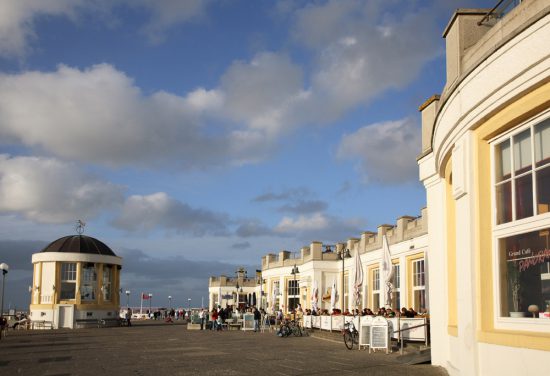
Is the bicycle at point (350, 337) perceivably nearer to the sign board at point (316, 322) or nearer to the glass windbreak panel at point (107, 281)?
the sign board at point (316, 322)

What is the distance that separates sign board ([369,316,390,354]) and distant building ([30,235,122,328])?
30.1 m

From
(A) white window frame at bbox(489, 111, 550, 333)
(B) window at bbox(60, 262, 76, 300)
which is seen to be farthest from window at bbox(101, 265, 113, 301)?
(A) white window frame at bbox(489, 111, 550, 333)

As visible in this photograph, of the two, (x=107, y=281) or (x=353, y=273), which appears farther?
(x=107, y=281)

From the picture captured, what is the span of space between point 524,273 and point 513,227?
1.95 ft

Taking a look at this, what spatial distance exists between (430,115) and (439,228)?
2.76 meters

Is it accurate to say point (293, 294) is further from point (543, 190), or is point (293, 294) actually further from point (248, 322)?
point (543, 190)

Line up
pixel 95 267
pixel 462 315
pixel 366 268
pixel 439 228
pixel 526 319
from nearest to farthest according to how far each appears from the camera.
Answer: pixel 526 319 → pixel 462 315 → pixel 439 228 → pixel 366 268 → pixel 95 267

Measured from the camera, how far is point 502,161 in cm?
816

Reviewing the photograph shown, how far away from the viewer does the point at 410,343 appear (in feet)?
61.4

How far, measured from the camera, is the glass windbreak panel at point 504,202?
787cm

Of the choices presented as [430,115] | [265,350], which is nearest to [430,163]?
[430,115]

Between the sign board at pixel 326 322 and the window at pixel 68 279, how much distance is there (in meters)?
22.1

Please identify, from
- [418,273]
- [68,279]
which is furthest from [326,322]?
[68,279]

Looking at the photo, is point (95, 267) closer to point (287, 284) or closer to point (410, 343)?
point (287, 284)
